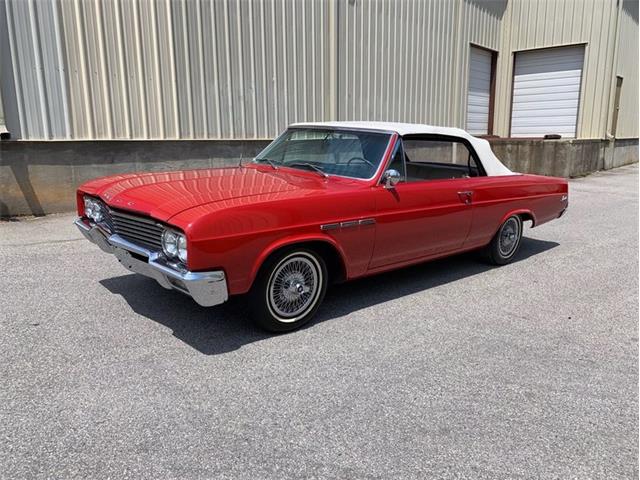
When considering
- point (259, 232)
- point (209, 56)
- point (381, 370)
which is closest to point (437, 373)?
point (381, 370)

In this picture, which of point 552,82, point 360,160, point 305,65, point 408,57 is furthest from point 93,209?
point 552,82

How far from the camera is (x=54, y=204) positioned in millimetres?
7703

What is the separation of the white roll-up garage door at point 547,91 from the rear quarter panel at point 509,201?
11.2 metres

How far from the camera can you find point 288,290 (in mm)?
3732

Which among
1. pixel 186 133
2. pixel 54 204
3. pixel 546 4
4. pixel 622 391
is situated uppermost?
pixel 546 4

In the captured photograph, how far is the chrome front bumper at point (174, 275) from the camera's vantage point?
3.17m

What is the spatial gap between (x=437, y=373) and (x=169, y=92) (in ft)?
22.9

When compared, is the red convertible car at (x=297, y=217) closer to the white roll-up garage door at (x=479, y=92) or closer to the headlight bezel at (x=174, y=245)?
the headlight bezel at (x=174, y=245)

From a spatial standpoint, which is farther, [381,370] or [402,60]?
[402,60]

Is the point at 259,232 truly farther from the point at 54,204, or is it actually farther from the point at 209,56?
the point at 209,56

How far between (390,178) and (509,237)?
2235mm

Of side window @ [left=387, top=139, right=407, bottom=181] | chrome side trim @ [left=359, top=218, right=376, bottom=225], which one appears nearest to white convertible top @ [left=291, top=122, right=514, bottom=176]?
side window @ [left=387, top=139, right=407, bottom=181]

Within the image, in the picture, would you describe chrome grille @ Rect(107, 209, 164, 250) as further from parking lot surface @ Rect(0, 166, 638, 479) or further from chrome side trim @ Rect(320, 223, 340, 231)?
chrome side trim @ Rect(320, 223, 340, 231)

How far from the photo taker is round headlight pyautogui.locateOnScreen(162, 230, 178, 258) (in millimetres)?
3250
